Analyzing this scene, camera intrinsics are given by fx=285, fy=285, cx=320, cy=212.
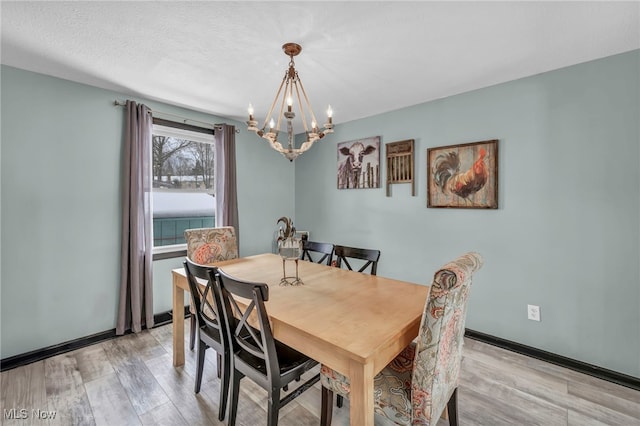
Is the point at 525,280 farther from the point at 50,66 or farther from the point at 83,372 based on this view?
the point at 50,66

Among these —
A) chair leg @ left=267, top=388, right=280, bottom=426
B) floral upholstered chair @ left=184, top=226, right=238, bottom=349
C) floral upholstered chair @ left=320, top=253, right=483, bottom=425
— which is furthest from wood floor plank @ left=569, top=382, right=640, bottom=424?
floral upholstered chair @ left=184, top=226, right=238, bottom=349

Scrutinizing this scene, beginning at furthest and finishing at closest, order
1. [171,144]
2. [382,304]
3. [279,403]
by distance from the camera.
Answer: [171,144], [382,304], [279,403]

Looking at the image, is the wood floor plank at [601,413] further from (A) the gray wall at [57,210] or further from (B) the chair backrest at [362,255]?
(A) the gray wall at [57,210]

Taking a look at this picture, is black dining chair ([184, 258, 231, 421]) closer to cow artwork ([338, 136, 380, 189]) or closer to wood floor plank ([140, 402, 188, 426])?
wood floor plank ([140, 402, 188, 426])

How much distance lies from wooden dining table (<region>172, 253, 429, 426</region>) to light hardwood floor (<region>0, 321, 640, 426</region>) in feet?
2.54

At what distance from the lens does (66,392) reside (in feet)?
6.45

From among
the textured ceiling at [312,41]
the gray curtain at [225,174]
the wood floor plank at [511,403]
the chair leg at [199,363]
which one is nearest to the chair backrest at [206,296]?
the chair leg at [199,363]

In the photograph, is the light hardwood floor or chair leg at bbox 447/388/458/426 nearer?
chair leg at bbox 447/388/458/426

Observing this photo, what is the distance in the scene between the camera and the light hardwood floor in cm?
173

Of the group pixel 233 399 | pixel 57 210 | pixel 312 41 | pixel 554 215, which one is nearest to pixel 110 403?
pixel 233 399

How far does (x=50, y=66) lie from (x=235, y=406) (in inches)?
113

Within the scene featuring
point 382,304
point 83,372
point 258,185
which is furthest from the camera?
point 258,185

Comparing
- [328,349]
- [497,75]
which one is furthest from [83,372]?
[497,75]

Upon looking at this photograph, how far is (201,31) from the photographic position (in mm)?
1793
